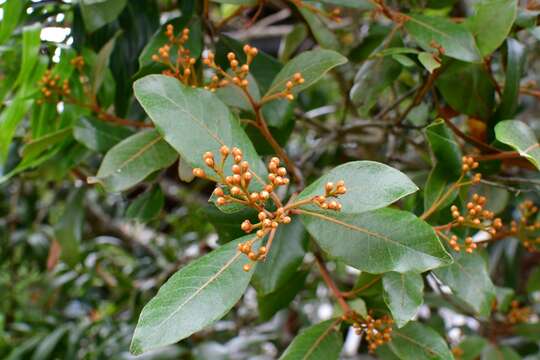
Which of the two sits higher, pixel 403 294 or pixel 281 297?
pixel 403 294

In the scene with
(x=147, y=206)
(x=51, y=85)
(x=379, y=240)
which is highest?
(x=51, y=85)

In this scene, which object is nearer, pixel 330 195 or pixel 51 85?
pixel 330 195

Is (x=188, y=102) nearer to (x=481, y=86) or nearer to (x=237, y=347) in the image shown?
(x=481, y=86)

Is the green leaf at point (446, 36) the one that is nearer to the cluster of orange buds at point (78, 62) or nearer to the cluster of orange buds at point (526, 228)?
the cluster of orange buds at point (526, 228)

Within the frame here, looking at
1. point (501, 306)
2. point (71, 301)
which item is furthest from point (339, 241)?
point (71, 301)

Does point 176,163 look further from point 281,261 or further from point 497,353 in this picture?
point 497,353

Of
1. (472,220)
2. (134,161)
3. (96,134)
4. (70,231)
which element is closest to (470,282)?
(472,220)
